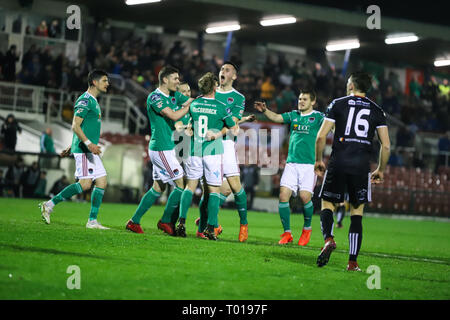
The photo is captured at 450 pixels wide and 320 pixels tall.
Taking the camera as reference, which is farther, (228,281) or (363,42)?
(363,42)

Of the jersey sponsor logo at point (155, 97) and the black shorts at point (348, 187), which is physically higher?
the jersey sponsor logo at point (155, 97)

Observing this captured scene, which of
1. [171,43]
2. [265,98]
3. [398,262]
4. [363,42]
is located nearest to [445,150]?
[363,42]

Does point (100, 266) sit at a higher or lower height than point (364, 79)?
lower

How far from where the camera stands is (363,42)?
112 feet

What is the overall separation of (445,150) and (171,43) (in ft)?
46.6

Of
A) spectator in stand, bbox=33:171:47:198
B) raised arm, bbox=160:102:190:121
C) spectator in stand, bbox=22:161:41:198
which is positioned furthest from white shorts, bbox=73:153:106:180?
spectator in stand, bbox=33:171:47:198

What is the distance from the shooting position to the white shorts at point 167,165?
10102 millimetres

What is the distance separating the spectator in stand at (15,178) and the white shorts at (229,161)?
12015 millimetres

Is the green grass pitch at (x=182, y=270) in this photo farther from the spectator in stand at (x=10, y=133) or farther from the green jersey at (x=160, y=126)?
the spectator in stand at (x=10, y=133)

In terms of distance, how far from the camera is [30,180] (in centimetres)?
2117

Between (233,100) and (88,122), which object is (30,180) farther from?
(233,100)

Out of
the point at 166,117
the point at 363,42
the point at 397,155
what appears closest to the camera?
the point at 166,117

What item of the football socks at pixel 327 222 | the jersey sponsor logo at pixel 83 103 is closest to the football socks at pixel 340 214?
the jersey sponsor logo at pixel 83 103
